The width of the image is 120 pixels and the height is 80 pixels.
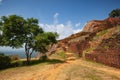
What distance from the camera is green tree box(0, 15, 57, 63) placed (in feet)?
93.6

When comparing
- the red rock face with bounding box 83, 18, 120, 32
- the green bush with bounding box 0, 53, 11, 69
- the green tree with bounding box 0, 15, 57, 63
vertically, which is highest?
the red rock face with bounding box 83, 18, 120, 32

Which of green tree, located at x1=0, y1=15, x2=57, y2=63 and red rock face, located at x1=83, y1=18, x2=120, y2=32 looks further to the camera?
red rock face, located at x1=83, y1=18, x2=120, y2=32

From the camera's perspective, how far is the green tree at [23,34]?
2853 centimetres

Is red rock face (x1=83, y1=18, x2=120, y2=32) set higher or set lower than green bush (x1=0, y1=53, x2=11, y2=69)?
higher

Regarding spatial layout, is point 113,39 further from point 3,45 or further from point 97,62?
point 3,45

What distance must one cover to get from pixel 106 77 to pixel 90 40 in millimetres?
17857

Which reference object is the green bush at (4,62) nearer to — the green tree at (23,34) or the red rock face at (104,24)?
the green tree at (23,34)

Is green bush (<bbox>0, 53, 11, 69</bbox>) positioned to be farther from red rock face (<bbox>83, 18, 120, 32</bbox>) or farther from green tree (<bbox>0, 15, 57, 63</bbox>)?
red rock face (<bbox>83, 18, 120, 32</bbox>)

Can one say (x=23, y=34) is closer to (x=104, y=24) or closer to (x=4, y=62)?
(x=4, y=62)

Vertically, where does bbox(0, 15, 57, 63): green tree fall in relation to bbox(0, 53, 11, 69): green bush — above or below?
above

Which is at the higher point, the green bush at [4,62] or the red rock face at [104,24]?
the red rock face at [104,24]

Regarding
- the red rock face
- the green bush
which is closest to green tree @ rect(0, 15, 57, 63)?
the green bush

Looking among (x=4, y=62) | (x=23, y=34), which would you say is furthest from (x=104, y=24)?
(x=4, y=62)

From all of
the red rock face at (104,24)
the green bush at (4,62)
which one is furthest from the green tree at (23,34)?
the red rock face at (104,24)
